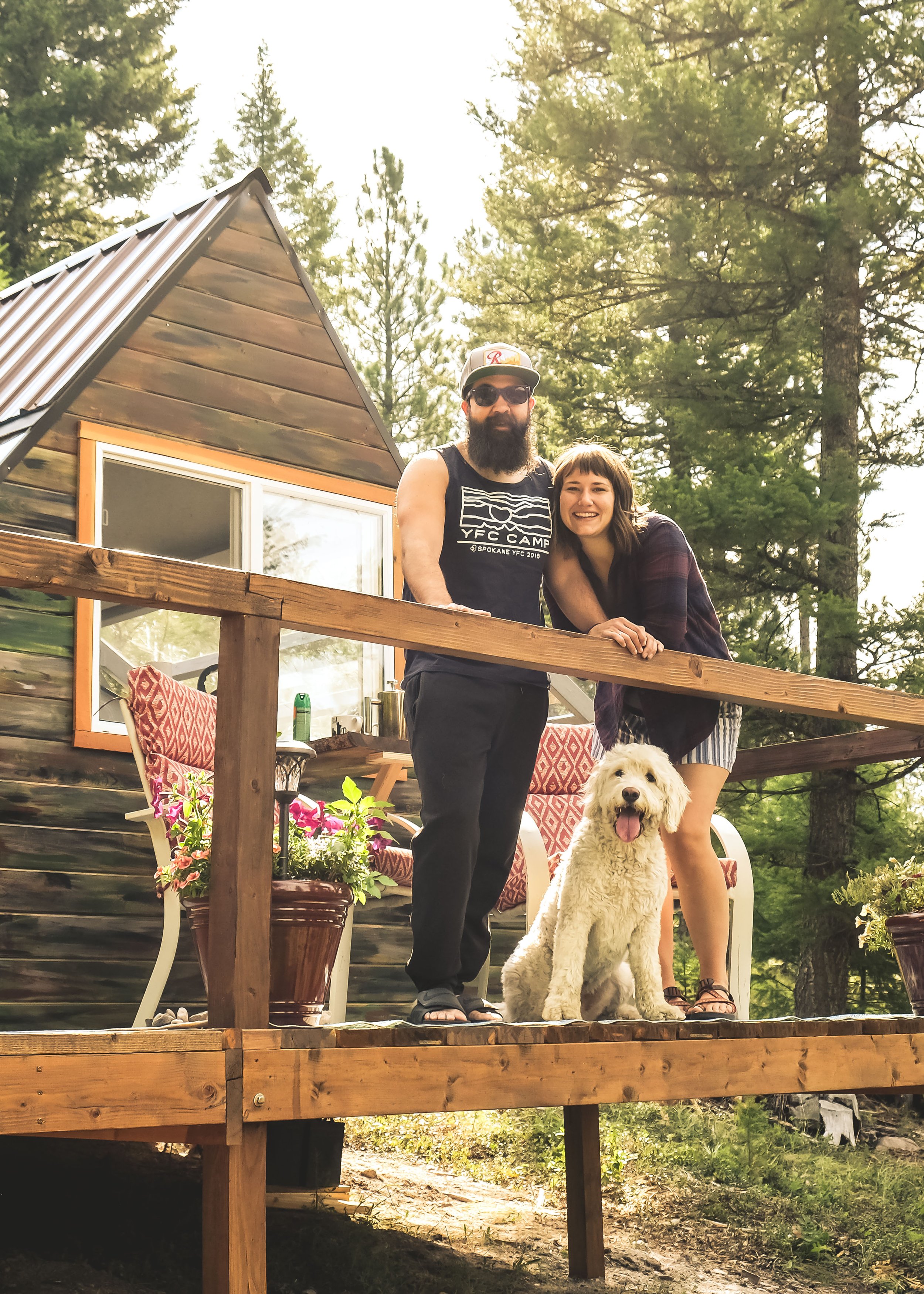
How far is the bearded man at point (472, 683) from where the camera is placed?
3186 mm

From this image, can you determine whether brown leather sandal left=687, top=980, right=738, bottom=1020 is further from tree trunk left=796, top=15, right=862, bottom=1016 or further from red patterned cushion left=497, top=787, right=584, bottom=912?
tree trunk left=796, top=15, right=862, bottom=1016

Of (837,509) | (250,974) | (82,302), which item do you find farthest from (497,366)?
(837,509)

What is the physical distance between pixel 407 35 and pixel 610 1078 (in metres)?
19.5

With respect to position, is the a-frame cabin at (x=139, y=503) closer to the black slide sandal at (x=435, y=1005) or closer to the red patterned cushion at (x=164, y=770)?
the red patterned cushion at (x=164, y=770)

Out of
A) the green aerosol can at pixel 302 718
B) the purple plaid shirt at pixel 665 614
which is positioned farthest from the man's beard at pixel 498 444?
the green aerosol can at pixel 302 718

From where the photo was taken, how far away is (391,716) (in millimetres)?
6406

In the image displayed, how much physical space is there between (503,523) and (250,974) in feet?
4.42

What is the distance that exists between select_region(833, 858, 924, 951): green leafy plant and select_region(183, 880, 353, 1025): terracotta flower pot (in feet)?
6.87

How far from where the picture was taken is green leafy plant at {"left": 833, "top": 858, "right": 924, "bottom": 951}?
14.8 feet

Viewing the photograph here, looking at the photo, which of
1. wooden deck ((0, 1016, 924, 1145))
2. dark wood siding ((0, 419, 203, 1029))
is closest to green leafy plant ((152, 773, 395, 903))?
wooden deck ((0, 1016, 924, 1145))

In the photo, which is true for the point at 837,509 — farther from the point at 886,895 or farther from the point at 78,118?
the point at 78,118

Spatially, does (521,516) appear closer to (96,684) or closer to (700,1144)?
(96,684)

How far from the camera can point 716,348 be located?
10.3 metres

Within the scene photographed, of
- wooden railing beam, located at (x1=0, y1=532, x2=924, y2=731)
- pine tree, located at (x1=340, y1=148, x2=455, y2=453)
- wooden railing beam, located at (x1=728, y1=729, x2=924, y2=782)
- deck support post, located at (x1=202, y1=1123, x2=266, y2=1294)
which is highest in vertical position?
pine tree, located at (x1=340, y1=148, x2=455, y2=453)
